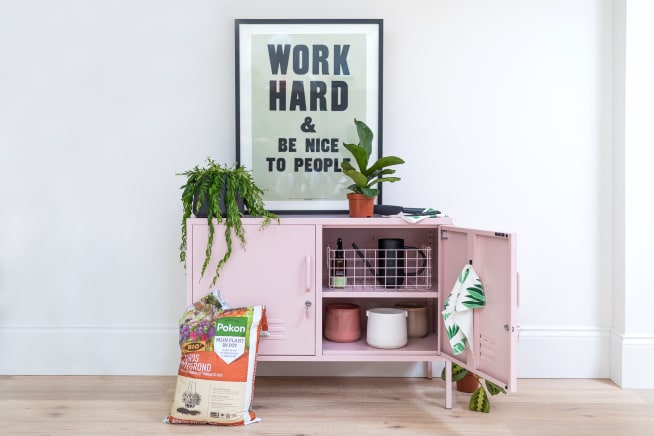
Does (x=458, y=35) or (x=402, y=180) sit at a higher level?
(x=458, y=35)

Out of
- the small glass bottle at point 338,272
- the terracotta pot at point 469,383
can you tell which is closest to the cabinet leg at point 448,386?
the terracotta pot at point 469,383

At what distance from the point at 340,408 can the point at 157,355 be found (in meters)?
1.02

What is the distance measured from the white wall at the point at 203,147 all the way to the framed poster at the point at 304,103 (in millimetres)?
102

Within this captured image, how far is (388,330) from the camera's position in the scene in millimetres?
2258

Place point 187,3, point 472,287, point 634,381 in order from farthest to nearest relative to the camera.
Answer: point 187,3
point 634,381
point 472,287

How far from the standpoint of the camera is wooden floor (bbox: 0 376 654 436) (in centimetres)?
197

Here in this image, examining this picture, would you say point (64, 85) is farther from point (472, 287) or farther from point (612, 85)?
point (612, 85)

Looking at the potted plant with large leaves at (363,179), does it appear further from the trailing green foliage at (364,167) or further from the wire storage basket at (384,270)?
the wire storage basket at (384,270)

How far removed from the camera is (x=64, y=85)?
2598mm

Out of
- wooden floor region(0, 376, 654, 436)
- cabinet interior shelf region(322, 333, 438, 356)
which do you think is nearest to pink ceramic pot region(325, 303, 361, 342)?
cabinet interior shelf region(322, 333, 438, 356)

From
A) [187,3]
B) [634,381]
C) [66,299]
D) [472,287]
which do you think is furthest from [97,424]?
[634,381]

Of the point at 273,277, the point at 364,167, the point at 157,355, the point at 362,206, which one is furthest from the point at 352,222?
the point at 157,355

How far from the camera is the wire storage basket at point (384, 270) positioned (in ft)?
7.62

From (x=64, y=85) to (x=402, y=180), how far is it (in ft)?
5.77
